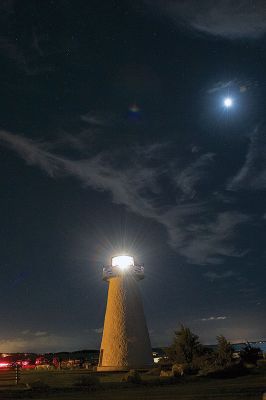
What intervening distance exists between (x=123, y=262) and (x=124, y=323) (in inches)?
186

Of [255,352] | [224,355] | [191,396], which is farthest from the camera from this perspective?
[255,352]

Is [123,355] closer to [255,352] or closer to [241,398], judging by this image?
[255,352]

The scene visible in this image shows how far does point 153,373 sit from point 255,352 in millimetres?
12774

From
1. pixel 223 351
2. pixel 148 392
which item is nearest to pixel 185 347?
pixel 223 351

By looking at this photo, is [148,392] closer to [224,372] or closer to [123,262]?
[224,372]

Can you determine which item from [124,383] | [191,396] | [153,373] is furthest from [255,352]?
[191,396]

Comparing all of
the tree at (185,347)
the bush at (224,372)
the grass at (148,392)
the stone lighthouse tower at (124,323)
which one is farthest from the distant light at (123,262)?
the grass at (148,392)

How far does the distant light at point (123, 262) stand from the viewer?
105 feet

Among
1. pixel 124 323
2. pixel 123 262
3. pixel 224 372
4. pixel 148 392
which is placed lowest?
pixel 224 372

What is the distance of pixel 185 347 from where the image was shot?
1284 inches

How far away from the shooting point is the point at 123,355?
29109 millimetres

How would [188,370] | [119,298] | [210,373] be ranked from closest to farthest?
[210,373]
[188,370]
[119,298]

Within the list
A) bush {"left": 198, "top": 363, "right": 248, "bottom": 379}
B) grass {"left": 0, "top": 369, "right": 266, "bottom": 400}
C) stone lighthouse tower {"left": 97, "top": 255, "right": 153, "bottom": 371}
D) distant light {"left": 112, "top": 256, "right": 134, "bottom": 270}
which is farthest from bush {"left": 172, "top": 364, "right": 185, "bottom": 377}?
distant light {"left": 112, "top": 256, "right": 134, "bottom": 270}

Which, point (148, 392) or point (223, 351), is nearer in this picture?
point (148, 392)
